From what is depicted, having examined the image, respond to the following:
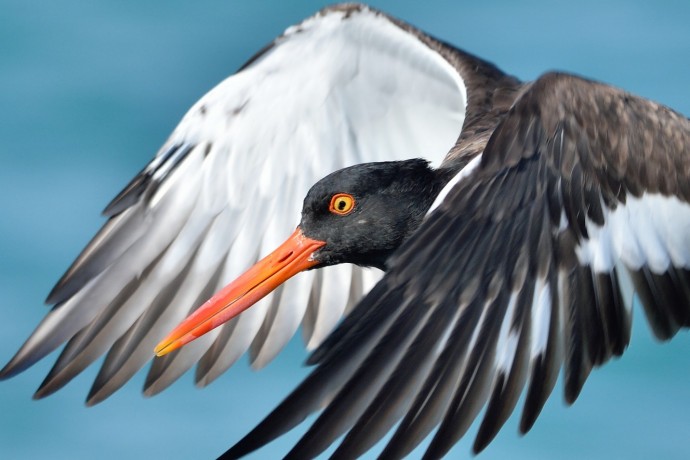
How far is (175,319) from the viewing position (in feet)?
32.0

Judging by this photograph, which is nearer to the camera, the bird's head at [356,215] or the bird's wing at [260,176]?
the bird's head at [356,215]

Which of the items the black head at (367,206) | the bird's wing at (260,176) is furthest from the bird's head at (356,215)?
the bird's wing at (260,176)

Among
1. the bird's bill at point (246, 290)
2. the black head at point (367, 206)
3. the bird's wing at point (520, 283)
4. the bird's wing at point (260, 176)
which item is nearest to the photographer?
the bird's wing at point (520, 283)

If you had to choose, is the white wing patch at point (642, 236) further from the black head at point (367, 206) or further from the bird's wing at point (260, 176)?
the bird's wing at point (260, 176)

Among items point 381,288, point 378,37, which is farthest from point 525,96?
point 378,37

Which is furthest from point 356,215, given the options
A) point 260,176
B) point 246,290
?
point 260,176

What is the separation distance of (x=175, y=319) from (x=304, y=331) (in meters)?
1.00

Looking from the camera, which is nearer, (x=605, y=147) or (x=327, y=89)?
(x=605, y=147)

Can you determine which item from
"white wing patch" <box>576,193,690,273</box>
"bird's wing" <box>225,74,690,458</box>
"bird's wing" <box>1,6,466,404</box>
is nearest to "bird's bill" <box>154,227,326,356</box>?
"bird's wing" <box>1,6,466,404</box>

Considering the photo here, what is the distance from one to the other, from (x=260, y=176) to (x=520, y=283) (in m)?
4.34

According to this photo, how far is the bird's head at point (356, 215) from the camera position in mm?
8289

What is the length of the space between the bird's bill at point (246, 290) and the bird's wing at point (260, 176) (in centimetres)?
158

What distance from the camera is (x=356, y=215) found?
8320 mm

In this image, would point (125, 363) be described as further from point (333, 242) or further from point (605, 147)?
point (605, 147)
